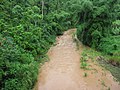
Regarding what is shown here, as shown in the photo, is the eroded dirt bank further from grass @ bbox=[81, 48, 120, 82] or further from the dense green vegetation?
the dense green vegetation

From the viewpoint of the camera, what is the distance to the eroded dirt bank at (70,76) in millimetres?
11778

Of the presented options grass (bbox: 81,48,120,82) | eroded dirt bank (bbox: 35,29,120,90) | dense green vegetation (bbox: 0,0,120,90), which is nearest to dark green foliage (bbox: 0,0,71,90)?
dense green vegetation (bbox: 0,0,120,90)

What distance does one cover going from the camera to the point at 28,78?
1068cm

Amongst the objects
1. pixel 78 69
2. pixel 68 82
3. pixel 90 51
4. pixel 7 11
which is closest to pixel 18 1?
pixel 7 11

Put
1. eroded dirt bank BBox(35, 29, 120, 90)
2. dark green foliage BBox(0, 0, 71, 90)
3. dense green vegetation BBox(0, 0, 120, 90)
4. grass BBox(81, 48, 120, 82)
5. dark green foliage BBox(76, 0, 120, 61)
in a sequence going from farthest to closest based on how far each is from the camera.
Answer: dark green foliage BBox(76, 0, 120, 61)
grass BBox(81, 48, 120, 82)
dense green vegetation BBox(0, 0, 120, 90)
eroded dirt bank BBox(35, 29, 120, 90)
dark green foliage BBox(0, 0, 71, 90)

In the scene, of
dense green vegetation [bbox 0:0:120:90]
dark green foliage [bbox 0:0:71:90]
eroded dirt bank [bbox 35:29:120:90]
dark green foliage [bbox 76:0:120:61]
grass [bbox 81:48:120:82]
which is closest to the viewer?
dark green foliage [bbox 0:0:71:90]

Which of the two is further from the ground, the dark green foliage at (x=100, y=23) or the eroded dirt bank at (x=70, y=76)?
the dark green foliage at (x=100, y=23)

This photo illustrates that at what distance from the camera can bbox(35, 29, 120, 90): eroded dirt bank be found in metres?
11.8

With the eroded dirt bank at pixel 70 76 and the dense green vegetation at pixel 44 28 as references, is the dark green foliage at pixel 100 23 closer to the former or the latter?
the dense green vegetation at pixel 44 28

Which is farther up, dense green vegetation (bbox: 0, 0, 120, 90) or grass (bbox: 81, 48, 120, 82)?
dense green vegetation (bbox: 0, 0, 120, 90)

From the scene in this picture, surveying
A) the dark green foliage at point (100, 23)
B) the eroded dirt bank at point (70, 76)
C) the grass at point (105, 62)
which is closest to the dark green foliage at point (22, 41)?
the eroded dirt bank at point (70, 76)

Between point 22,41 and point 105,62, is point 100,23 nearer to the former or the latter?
point 105,62

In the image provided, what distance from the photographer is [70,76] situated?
13.1 metres

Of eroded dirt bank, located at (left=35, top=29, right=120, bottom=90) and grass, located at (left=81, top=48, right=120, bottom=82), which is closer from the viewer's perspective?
eroded dirt bank, located at (left=35, top=29, right=120, bottom=90)
